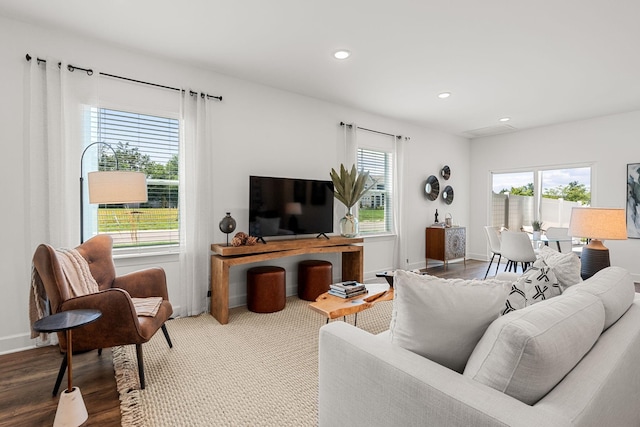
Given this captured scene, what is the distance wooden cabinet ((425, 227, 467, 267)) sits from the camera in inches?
220

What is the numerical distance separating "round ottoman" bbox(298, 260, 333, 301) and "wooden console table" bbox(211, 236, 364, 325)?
0.79 feet

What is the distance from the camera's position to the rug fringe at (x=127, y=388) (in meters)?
1.72

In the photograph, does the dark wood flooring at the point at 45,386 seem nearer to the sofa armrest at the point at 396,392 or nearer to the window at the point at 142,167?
the window at the point at 142,167

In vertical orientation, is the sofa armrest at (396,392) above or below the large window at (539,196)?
below

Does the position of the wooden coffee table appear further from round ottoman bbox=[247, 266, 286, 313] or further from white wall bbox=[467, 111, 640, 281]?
white wall bbox=[467, 111, 640, 281]

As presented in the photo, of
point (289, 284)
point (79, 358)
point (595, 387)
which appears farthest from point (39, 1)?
point (595, 387)

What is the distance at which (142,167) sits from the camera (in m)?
3.15

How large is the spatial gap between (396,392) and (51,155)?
3142 millimetres

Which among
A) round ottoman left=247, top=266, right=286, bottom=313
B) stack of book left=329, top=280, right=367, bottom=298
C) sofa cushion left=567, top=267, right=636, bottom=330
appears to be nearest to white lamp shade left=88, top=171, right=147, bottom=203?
round ottoman left=247, top=266, right=286, bottom=313

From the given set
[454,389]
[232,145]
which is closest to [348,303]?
[454,389]

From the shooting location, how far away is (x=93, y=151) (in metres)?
2.87

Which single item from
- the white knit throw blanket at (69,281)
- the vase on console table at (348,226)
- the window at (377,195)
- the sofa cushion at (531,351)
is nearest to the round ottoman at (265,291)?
the vase on console table at (348,226)

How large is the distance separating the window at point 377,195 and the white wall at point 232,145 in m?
0.25

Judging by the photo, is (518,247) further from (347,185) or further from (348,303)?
(348,303)
